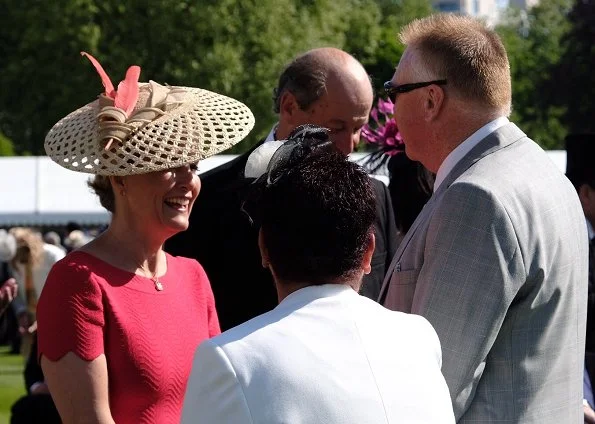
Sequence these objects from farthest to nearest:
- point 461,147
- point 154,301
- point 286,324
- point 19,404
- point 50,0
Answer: point 50,0
point 19,404
point 154,301
point 461,147
point 286,324

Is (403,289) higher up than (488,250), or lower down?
lower down

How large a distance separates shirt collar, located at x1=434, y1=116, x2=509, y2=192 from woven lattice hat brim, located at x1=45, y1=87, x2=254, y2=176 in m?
0.68

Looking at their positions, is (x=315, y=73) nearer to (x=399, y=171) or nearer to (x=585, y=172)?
(x=399, y=171)

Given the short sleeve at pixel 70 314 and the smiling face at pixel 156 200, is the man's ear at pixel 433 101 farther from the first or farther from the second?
the short sleeve at pixel 70 314

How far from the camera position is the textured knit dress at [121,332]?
132 inches

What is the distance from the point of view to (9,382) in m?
14.3

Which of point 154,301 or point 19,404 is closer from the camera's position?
point 154,301

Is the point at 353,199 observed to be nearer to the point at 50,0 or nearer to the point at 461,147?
the point at 461,147

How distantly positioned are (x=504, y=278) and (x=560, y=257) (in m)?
0.21

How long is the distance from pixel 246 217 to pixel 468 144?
1.44m

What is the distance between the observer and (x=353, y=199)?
8.15 ft

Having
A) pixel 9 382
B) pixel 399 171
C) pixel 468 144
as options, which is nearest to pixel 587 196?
pixel 399 171

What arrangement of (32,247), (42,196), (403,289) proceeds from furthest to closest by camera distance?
(42,196), (32,247), (403,289)

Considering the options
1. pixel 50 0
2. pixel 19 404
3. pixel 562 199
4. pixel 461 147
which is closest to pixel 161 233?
pixel 461 147
